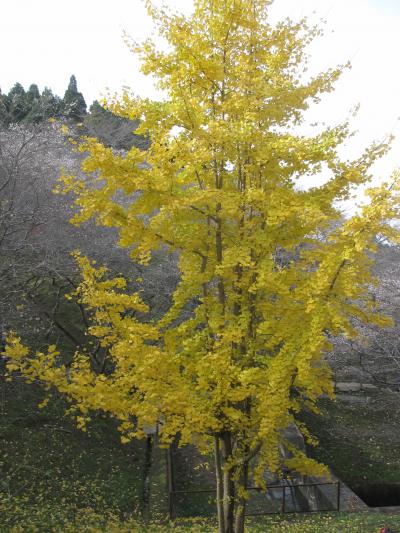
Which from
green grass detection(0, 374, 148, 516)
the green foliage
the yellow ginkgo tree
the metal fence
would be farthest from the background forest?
the green foliage

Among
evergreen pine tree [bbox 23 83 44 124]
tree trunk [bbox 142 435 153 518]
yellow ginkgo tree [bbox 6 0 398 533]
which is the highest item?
evergreen pine tree [bbox 23 83 44 124]

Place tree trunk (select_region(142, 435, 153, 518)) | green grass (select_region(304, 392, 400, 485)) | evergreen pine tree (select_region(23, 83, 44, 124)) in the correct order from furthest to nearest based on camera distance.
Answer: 1. green grass (select_region(304, 392, 400, 485))
2. evergreen pine tree (select_region(23, 83, 44, 124))
3. tree trunk (select_region(142, 435, 153, 518))

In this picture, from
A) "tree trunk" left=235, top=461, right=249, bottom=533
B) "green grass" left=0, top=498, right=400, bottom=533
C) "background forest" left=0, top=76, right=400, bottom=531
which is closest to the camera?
"tree trunk" left=235, top=461, right=249, bottom=533

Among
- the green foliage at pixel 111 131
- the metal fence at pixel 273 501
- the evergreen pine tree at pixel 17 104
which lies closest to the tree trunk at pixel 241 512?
the metal fence at pixel 273 501

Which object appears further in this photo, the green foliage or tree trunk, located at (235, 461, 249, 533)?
the green foliage

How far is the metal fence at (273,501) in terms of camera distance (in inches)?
410

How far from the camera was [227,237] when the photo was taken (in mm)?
6141

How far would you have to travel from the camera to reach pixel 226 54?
5.94 m

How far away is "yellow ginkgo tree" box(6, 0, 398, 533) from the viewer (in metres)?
5.07

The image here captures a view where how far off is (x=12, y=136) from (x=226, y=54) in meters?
11.3

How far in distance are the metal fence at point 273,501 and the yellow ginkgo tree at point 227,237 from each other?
4.65 m

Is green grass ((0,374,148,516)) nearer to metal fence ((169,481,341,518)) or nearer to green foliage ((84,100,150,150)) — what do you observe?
metal fence ((169,481,341,518))

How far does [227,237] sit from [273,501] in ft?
27.2

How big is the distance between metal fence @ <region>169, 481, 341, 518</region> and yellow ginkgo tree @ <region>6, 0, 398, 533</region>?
465 cm
